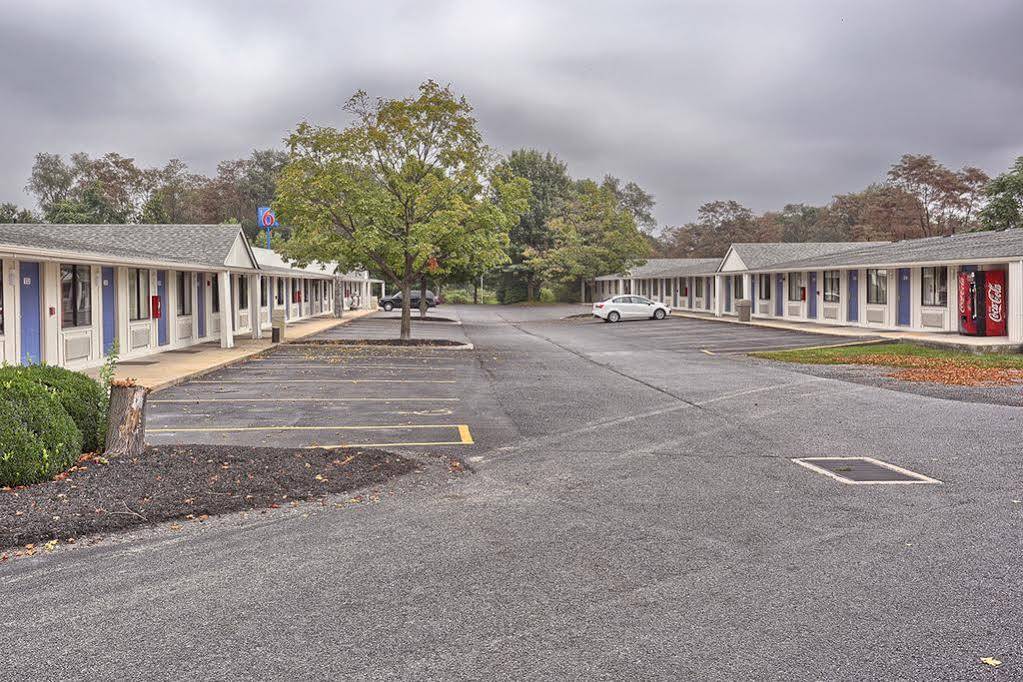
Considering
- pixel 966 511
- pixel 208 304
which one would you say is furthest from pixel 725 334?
pixel 966 511

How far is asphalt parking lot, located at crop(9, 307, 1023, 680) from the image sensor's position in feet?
14.0

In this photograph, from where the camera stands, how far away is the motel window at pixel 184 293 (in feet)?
83.4

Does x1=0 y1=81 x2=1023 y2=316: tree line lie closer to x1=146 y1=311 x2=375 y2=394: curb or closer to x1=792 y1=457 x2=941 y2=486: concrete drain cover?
x1=146 y1=311 x2=375 y2=394: curb

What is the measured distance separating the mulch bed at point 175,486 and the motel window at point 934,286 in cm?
2524

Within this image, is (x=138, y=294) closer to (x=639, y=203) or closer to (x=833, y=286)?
(x=833, y=286)

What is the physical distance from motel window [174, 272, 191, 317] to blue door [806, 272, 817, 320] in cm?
2710

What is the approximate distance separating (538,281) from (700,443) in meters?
75.7

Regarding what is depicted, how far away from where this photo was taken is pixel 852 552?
5965 mm

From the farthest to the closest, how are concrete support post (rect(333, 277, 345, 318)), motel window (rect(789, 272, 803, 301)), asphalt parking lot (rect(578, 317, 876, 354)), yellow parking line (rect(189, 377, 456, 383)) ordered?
concrete support post (rect(333, 277, 345, 318))
motel window (rect(789, 272, 803, 301))
asphalt parking lot (rect(578, 317, 876, 354))
yellow parking line (rect(189, 377, 456, 383))

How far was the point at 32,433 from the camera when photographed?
7809mm

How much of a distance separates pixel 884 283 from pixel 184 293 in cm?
2545

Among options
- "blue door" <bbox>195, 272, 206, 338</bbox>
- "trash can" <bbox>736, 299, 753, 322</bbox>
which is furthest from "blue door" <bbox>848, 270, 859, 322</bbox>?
"blue door" <bbox>195, 272, 206, 338</bbox>

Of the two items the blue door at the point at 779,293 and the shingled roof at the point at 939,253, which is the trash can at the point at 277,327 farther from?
the blue door at the point at 779,293

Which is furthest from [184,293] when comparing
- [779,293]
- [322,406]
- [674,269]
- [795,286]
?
[674,269]
